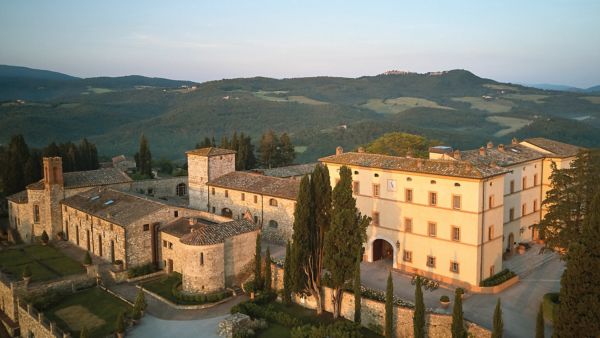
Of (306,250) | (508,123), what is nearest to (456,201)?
(306,250)

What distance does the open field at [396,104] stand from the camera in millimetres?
144125

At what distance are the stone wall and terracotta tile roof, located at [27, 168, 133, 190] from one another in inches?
943

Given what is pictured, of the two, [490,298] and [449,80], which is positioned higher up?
[449,80]

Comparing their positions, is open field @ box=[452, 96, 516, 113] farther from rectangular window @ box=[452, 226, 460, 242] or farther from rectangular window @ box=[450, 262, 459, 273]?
rectangular window @ box=[450, 262, 459, 273]

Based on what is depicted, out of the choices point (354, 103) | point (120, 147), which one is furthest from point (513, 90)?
point (120, 147)

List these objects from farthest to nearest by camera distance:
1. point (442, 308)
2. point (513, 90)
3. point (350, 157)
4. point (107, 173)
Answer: point (513, 90)
point (107, 173)
point (350, 157)
point (442, 308)

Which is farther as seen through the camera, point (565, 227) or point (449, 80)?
point (449, 80)

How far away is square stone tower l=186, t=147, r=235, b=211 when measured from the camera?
45.0 m

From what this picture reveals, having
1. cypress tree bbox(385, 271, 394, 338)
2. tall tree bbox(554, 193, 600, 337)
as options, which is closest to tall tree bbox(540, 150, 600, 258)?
tall tree bbox(554, 193, 600, 337)

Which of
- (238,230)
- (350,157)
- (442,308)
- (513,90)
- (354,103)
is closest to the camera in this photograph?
(442,308)

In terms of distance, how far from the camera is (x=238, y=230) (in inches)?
1250

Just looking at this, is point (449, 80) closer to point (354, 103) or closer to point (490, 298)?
point (354, 103)

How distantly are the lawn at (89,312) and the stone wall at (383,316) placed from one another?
1015cm

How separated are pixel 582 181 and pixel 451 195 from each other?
796 cm
